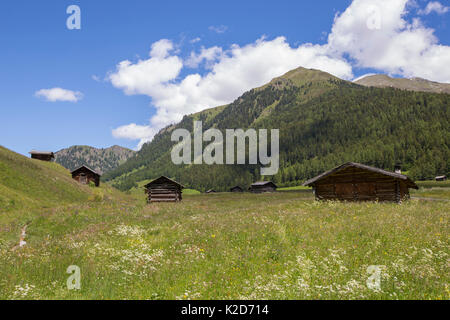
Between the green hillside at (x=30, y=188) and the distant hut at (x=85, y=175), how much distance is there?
18654 millimetres

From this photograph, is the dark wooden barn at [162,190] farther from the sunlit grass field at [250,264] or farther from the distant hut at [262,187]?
the distant hut at [262,187]

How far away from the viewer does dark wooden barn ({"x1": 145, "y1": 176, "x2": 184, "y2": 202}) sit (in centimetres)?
4608

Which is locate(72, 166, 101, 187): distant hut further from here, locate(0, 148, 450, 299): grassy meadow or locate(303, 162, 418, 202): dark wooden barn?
locate(303, 162, 418, 202): dark wooden barn

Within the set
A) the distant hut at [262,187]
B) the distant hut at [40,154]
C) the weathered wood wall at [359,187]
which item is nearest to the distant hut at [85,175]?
the distant hut at [40,154]

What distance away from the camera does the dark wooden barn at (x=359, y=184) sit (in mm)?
27047

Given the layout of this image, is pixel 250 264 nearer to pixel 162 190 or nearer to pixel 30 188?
pixel 30 188

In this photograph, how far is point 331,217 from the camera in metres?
16.8

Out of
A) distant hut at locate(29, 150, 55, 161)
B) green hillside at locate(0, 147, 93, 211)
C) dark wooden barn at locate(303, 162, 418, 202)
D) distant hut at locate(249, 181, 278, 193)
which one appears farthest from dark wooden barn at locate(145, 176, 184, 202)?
distant hut at locate(249, 181, 278, 193)

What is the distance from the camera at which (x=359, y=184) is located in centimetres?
2862

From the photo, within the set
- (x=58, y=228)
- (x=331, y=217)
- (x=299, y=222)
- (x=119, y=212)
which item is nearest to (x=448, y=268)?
(x=299, y=222)

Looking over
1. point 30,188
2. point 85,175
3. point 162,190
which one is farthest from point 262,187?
point 30,188
